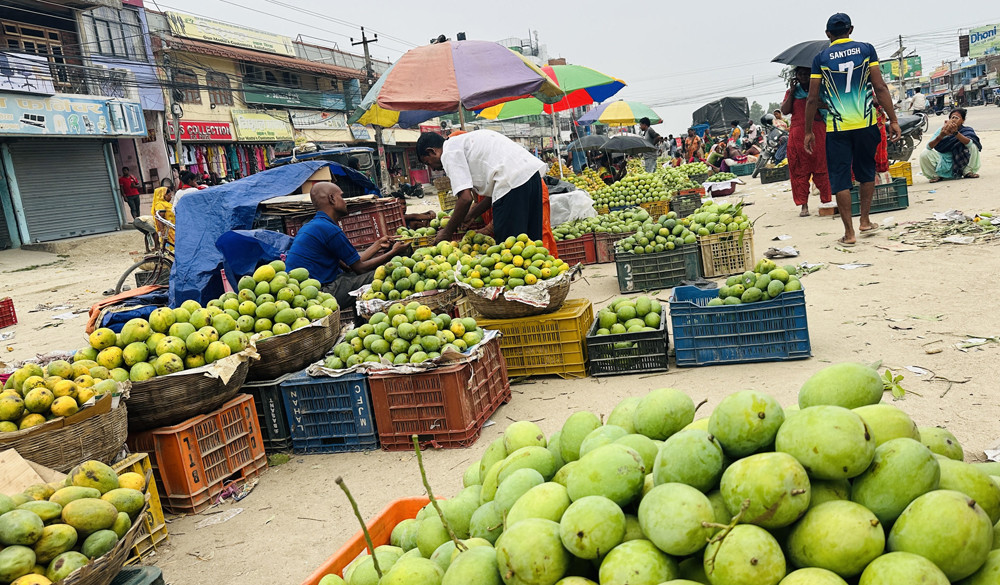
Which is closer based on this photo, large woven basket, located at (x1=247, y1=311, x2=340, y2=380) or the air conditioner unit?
large woven basket, located at (x1=247, y1=311, x2=340, y2=380)

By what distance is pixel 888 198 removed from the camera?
10.3 m

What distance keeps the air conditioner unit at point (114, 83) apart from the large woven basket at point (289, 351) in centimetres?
2119

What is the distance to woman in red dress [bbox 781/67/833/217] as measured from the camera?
28.7 feet

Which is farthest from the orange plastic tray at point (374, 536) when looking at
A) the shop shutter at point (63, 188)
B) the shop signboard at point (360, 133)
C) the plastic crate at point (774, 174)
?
the shop signboard at point (360, 133)

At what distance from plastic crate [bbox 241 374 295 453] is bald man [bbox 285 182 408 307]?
164 cm

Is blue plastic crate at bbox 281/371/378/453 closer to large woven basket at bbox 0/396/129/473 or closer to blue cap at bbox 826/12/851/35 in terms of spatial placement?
large woven basket at bbox 0/396/129/473

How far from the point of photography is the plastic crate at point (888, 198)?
400 inches

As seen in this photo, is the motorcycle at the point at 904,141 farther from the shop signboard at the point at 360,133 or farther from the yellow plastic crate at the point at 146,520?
the shop signboard at the point at 360,133

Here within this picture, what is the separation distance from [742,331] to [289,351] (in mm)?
3331

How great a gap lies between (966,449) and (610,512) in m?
2.62

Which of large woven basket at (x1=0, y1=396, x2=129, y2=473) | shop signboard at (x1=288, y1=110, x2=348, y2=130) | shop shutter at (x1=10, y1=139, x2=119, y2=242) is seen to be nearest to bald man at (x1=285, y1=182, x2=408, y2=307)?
large woven basket at (x1=0, y1=396, x2=129, y2=473)

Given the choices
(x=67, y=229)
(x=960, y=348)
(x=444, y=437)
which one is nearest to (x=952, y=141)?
(x=960, y=348)

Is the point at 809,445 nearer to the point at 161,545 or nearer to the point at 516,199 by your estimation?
the point at 161,545

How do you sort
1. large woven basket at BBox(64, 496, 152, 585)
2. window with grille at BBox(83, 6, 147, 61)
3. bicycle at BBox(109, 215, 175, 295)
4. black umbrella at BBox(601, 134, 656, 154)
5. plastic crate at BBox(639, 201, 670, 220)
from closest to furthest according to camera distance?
large woven basket at BBox(64, 496, 152, 585) < bicycle at BBox(109, 215, 175, 295) < plastic crate at BBox(639, 201, 670, 220) < black umbrella at BBox(601, 134, 656, 154) < window with grille at BBox(83, 6, 147, 61)
